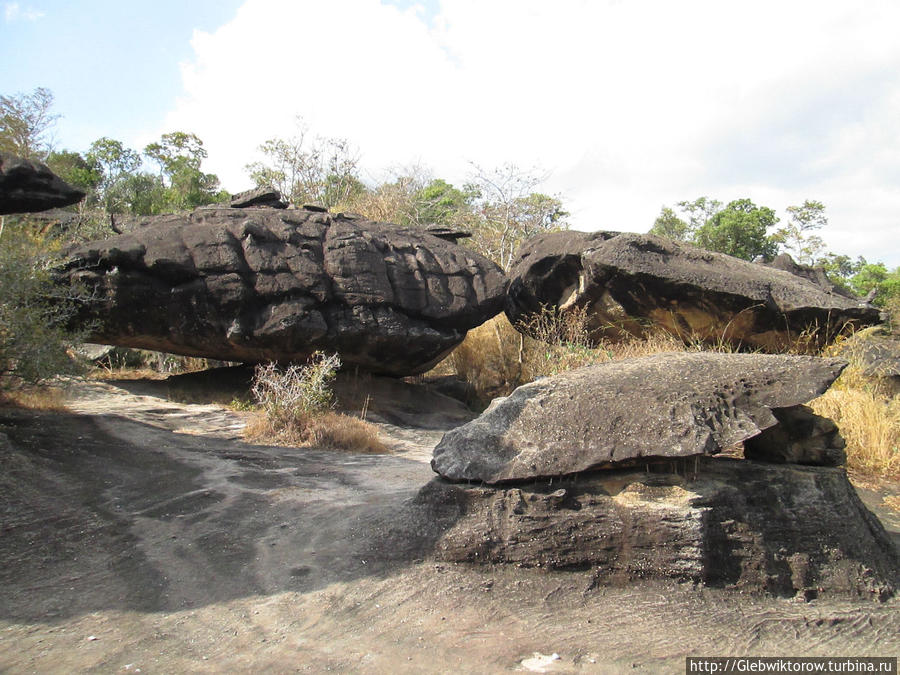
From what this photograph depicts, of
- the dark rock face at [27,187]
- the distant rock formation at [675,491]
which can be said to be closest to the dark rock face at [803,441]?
the distant rock formation at [675,491]

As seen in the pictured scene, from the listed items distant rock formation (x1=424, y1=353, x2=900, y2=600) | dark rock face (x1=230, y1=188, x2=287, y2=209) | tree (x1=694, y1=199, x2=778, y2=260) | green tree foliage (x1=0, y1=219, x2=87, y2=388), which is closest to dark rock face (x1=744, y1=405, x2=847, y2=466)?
distant rock formation (x1=424, y1=353, x2=900, y2=600)

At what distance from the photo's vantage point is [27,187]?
5664 mm

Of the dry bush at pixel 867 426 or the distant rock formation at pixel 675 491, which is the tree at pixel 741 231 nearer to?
the dry bush at pixel 867 426

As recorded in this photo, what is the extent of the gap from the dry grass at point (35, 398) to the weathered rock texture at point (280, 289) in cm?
120

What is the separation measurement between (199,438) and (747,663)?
5616 millimetres

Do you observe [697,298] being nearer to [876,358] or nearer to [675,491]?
[876,358]

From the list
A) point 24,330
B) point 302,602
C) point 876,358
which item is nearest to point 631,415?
point 302,602

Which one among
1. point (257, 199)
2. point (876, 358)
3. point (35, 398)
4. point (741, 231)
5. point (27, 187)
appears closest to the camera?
point (27, 187)

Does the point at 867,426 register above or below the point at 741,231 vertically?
below

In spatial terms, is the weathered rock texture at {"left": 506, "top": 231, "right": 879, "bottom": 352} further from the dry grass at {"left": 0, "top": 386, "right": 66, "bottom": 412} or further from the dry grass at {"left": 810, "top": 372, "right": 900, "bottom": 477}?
the dry grass at {"left": 0, "top": 386, "right": 66, "bottom": 412}

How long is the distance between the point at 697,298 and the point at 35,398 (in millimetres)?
7970

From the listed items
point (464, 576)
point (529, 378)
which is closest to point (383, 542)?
point (464, 576)

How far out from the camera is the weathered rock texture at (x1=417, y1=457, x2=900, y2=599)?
12.2 ft

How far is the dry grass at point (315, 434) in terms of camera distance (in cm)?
741
